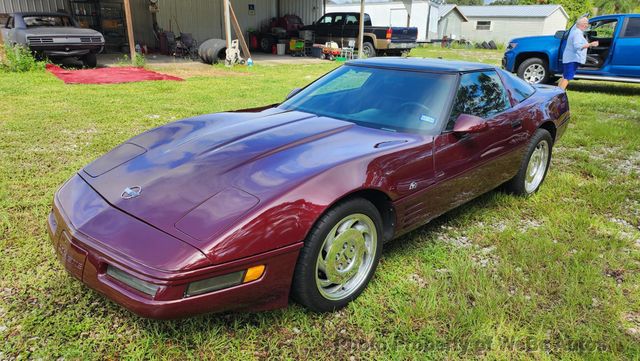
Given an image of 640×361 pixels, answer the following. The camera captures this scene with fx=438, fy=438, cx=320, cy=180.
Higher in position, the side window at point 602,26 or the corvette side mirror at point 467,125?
the side window at point 602,26

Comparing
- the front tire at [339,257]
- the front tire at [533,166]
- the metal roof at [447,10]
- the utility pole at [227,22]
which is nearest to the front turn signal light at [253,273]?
the front tire at [339,257]

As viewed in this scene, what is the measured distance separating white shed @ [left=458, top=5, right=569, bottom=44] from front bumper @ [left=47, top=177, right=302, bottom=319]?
121 ft

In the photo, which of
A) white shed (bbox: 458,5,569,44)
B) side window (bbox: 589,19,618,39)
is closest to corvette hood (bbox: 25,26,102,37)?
side window (bbox: 589,19,618,39)

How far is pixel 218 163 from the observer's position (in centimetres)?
237

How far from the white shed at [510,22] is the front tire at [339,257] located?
36.4 m

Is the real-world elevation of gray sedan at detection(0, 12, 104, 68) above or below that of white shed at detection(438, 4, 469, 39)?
below

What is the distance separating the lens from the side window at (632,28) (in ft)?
30.8

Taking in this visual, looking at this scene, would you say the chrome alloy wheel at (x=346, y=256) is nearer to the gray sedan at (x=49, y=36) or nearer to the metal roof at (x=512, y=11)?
the gray sedan at (x=49, y=36)

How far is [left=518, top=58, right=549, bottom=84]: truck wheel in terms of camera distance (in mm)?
10484

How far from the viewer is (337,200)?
2186mm

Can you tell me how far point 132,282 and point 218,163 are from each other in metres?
0.78

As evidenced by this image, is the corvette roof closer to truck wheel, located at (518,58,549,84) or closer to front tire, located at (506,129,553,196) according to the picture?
front tire, located at (506,129,553,196)

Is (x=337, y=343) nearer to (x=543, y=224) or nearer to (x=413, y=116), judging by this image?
(x=413, y=116)

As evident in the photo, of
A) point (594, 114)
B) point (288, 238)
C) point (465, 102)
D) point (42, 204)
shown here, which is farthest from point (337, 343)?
point (594, 114)
